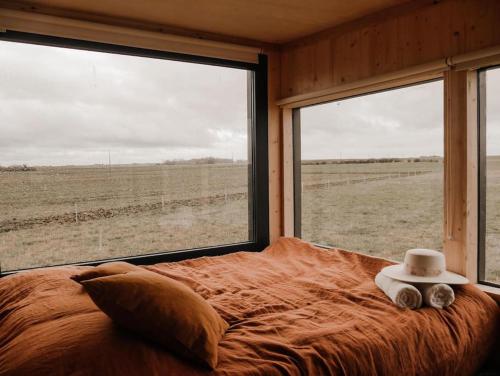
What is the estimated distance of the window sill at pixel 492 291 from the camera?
7.02 ft

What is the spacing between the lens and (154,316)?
133 cm

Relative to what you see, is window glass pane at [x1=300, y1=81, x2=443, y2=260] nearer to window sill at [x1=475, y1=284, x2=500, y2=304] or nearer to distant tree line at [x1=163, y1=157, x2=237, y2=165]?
window sill at [x1=475, y1=284, x2=500, y2=304]

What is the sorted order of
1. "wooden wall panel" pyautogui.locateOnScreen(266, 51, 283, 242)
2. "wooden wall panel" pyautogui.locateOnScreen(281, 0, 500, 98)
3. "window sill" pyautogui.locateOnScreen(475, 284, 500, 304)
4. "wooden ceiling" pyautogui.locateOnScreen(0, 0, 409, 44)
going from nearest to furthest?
"window sill" pyautogui.locateOnScreen(475, 284, 500, 304), "wooden wall panel" pyautogui.locateOnScreen(281, 0, 500, 98), "wooden ceiling" pyautogui.locateOnScreen(0, 0, 409, 44), "wooden wall panel" pyautogui.locateOnScreen(266, 51, 283, 242)

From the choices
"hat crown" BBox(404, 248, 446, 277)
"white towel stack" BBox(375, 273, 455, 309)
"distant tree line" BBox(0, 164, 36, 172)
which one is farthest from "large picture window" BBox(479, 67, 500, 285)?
"distant tree line" BBox(0, 164, 36, 172)

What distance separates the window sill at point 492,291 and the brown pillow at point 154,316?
1611mm

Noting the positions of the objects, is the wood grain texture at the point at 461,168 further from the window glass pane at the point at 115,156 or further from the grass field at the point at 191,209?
the window glass pane at the point at 115,156

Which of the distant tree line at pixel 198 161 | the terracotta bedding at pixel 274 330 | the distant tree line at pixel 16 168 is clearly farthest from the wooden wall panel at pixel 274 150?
the distant tree line at pixel 16 168

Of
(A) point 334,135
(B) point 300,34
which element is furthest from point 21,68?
(A) point 334,135

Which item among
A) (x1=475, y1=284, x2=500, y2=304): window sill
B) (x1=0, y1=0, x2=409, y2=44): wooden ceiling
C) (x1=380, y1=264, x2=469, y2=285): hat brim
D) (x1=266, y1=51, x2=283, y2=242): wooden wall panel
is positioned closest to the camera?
(x1=380, y1=264, x2=469, y2=285): hat brim

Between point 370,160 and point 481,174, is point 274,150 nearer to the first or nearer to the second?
point 370,160

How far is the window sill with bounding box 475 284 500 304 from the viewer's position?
2141mm

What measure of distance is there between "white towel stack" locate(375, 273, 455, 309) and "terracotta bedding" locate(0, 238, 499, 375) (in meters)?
0.05

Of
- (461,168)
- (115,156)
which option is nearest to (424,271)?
(461,168)

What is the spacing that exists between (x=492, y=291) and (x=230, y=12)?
2.37 metres
